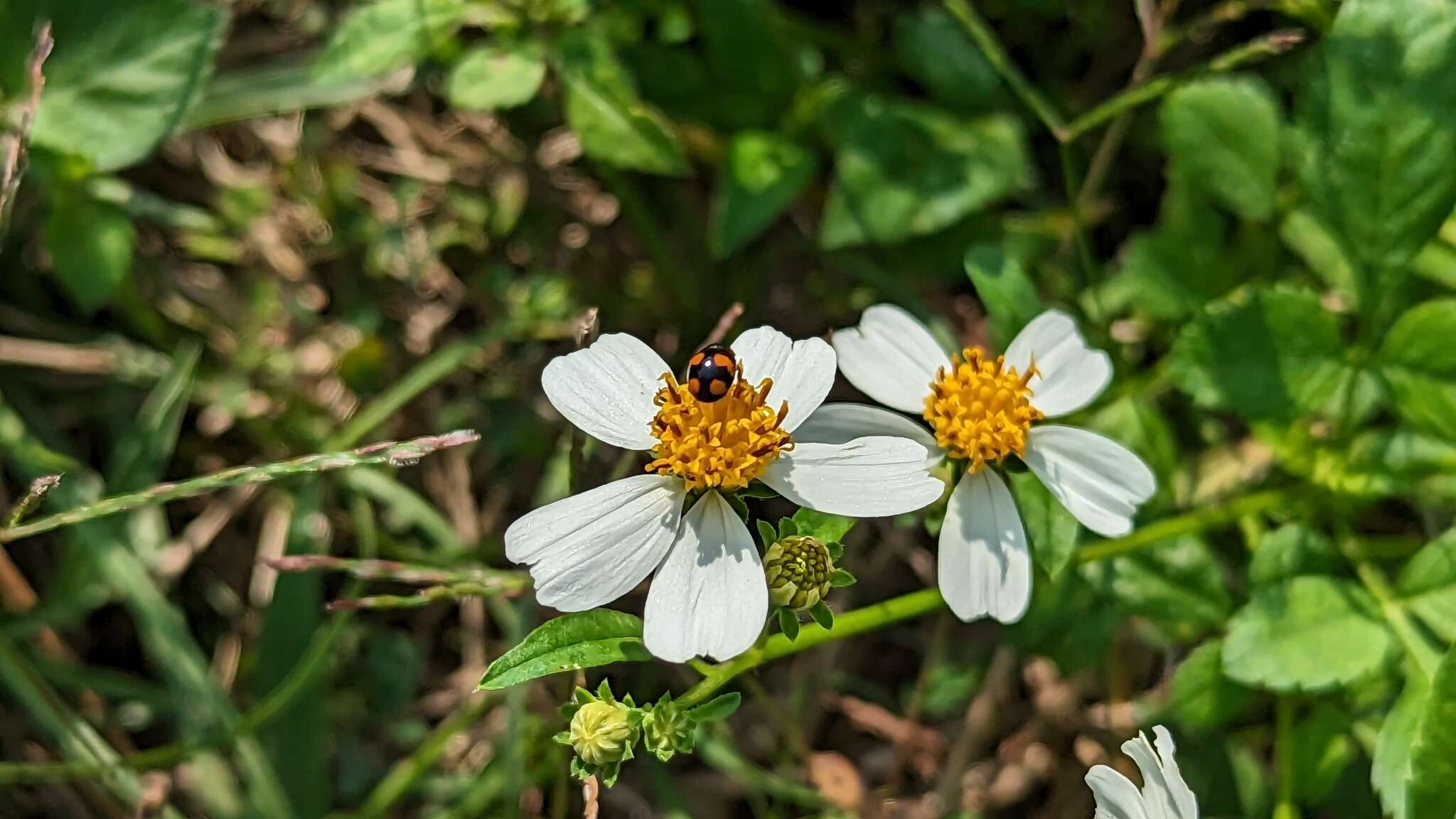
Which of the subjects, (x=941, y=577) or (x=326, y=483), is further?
(x=326, y=483)

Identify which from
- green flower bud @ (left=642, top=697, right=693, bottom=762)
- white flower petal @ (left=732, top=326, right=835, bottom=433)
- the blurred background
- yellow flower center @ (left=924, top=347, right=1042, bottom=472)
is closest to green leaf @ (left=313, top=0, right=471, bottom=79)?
the blurred background

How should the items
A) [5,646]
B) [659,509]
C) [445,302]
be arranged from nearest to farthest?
1. [659,509]
2. [5,646]
3. [445,302]

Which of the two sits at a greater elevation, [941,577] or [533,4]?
[533,4]

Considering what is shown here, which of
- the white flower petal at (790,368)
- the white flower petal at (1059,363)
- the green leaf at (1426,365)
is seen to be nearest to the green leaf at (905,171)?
the white flower petal at (1059,363)

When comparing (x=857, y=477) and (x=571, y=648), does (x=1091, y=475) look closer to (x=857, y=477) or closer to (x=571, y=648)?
(x=857, y=477)

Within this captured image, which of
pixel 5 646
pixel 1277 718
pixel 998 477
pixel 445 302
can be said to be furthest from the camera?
pixel 445 302

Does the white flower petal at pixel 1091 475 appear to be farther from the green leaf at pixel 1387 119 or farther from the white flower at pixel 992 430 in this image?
the green leaf at pixel 1387 119

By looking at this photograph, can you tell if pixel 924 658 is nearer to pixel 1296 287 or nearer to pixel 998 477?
pixel 998 477

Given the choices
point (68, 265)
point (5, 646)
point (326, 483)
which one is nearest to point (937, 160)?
point (326, 483)
